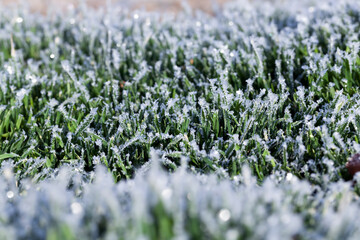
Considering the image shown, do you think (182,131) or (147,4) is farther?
(147,4)

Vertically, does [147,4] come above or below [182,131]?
below

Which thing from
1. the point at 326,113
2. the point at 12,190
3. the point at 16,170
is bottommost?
the point at 16,170

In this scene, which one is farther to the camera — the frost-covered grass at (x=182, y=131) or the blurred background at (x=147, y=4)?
the blurred background at (x=147, y=4)

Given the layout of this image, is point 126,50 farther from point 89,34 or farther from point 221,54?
point 221,54

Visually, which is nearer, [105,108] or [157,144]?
[157,144]

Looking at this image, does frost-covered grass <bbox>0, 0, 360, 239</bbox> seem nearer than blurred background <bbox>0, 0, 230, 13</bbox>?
Yes

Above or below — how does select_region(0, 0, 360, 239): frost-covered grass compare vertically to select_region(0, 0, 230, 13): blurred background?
above

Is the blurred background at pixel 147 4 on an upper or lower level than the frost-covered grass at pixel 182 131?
lower

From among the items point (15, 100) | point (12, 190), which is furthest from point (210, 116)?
point (15, 100)
